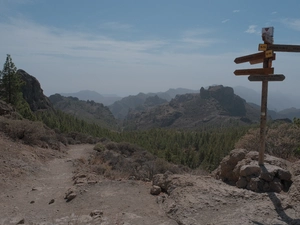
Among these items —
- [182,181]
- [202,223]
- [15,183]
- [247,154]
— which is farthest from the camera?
[15,183]

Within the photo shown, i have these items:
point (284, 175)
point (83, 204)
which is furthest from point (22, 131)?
point (284, 175)

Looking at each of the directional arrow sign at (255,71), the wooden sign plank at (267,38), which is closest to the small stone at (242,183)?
the directional arrow sign at (255,71)

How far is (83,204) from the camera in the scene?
25.6 feet

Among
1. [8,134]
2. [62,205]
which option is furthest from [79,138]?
[62,205]

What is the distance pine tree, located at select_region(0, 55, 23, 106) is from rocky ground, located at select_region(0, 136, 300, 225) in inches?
944

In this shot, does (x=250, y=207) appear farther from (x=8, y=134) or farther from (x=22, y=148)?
(x=8, y=134)

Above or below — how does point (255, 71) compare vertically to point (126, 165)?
above

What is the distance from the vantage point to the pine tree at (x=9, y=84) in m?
Answer: 31.2

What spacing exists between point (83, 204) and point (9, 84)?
94.9 ft

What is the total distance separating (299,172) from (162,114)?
188928 millimetres

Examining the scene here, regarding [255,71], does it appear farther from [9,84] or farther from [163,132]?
[163,132]

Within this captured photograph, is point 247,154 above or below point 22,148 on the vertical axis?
above

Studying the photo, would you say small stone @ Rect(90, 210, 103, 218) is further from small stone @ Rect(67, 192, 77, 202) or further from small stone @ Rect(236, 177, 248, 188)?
small stone @ Rect(236, 177, 248, 188)

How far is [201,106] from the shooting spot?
644ft
